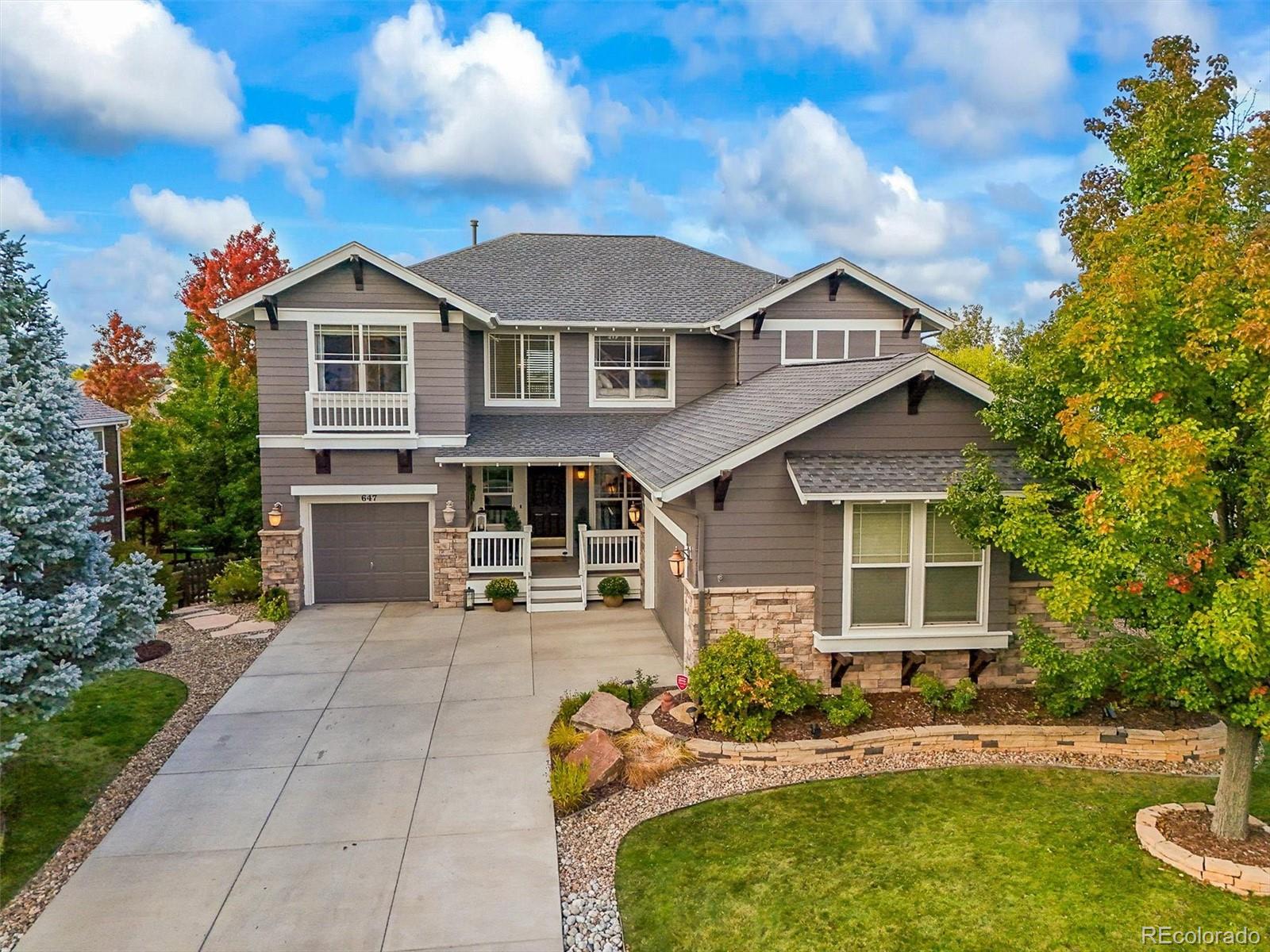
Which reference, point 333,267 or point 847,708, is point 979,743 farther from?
point 333,267

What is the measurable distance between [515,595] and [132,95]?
10768 millimetres

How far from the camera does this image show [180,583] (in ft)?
51.9

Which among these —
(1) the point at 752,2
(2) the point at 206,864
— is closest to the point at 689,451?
(2) the point at 206,864

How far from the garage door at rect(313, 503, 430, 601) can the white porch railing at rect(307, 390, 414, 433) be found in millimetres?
1713

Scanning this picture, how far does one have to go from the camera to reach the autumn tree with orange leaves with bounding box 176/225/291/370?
26.5 meters

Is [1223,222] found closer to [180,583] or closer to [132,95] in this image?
[132,95]

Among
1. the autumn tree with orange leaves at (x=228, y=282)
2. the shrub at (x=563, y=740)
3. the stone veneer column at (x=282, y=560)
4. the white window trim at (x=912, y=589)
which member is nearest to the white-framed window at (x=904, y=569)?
the white window trim at (x=912, y=589)

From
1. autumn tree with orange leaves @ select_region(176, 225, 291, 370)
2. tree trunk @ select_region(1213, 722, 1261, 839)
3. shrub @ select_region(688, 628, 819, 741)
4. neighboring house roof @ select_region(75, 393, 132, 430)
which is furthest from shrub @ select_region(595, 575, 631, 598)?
autumn tree with orange leaves @ select_region(176, 225, 291, 370)

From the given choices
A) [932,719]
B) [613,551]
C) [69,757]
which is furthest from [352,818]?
[613,551]

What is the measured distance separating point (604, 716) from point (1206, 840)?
631 centimetres

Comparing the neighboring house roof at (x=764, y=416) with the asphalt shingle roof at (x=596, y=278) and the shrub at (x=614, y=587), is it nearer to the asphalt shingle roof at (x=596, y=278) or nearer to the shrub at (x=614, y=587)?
the shrub at (x=614, y=587)

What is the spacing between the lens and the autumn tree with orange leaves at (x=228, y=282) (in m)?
26.5

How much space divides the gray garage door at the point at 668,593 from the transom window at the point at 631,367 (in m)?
4.21

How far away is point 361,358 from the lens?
1487 cm
